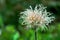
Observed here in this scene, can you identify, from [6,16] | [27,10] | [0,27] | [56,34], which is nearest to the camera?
[27,10]

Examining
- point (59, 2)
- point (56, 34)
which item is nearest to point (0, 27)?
point (56, 34)

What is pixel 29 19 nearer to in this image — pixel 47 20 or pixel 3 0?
pixel 47 20

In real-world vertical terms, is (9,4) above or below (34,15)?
above

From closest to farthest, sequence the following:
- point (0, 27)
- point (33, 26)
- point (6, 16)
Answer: point (33, 26) → point (0, 27) → point (6, 16)

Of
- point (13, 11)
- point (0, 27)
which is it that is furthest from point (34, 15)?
point (13, 11)

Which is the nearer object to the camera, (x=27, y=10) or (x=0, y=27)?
(x=27, y=10)

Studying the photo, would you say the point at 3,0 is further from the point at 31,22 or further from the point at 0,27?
the point at 31,22
